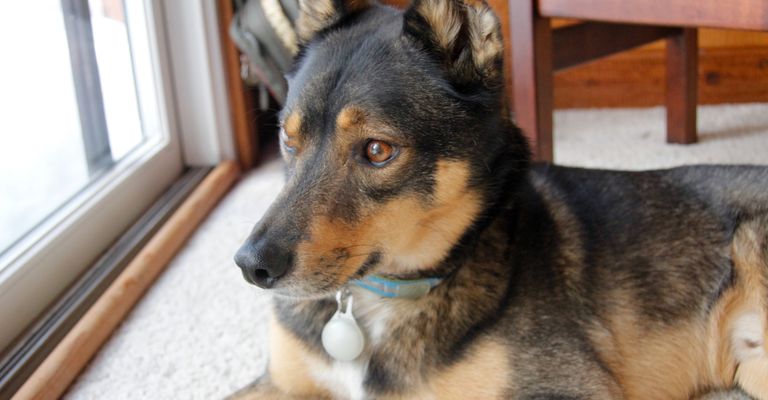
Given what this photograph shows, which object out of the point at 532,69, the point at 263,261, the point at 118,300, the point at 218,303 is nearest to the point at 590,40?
the point at 532,69

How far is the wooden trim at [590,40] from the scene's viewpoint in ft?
8.41

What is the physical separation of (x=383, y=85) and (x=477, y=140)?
0.63ft

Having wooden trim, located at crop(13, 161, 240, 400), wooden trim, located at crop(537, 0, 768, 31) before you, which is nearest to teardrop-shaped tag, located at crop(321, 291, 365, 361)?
wooden trim, located at crop(13, 161, 240, 400)

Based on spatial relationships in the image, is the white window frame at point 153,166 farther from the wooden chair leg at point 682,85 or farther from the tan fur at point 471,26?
the wooden chair leg at point 682,85

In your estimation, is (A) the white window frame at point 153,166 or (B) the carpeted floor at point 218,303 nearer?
(B) the carpeted floor at point 218,303

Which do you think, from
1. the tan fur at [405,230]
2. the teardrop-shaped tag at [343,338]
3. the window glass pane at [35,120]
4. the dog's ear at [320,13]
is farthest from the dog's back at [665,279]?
the window glass pane at [35,120]

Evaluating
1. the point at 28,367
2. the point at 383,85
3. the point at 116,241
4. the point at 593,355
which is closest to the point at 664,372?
the point at 593,355

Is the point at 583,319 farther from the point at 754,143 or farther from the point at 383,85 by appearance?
the point at 754,143

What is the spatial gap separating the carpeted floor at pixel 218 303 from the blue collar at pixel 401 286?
46 cm

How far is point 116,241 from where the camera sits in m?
2.41

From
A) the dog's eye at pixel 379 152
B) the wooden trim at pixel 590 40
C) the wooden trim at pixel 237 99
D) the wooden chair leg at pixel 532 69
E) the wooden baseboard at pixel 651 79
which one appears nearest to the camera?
the dog's eye at pixel 379 152

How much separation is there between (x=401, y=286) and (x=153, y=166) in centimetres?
158

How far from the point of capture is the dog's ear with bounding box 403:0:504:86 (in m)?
1.38

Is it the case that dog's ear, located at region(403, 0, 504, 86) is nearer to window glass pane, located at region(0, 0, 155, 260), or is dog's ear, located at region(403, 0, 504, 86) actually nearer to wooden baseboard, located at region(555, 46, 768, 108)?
window glass pane, located at region(0, 0, 155, 260)
